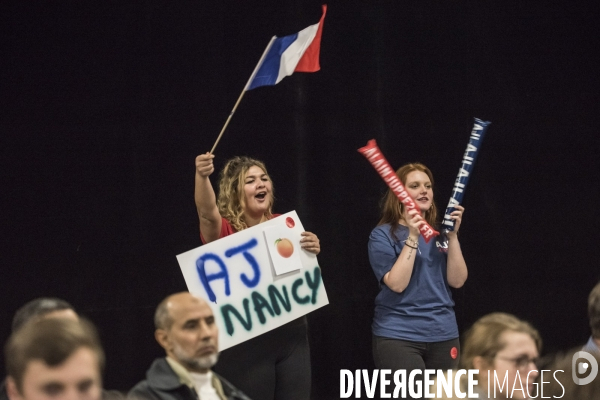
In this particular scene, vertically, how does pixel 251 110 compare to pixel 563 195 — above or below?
above

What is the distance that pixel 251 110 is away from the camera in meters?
4.52

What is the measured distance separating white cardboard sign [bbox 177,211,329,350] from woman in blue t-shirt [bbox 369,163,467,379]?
388mm

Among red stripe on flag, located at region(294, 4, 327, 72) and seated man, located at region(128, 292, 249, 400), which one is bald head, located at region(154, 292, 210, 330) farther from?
red stripe on flag, located at region(294, 4, 327, 72)

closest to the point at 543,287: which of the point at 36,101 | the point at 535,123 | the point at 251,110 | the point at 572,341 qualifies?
the point at 572,341

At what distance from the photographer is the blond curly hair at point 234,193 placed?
3.92m

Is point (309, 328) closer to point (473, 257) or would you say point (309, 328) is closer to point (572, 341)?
point (473, 257)

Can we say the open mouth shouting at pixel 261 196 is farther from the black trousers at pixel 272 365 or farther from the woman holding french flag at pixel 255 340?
the black trousers at pixel 272 365

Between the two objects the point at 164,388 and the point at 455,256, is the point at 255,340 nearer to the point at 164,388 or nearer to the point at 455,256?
the point at 455,256

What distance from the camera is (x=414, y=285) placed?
407 centimetres

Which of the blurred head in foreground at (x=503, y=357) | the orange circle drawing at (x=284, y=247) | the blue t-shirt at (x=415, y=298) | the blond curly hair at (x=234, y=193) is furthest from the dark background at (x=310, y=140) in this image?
the blurred head in foreground at (x=503, y=357)

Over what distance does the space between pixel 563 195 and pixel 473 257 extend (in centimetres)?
59

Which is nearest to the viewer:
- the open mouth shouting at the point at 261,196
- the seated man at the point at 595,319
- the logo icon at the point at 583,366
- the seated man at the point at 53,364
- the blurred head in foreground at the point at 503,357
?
the seated man at the point at 53,364

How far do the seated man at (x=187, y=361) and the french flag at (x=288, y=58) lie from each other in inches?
58.6

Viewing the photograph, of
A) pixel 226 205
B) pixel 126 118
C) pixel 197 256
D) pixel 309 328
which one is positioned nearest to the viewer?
pixel 197 256
